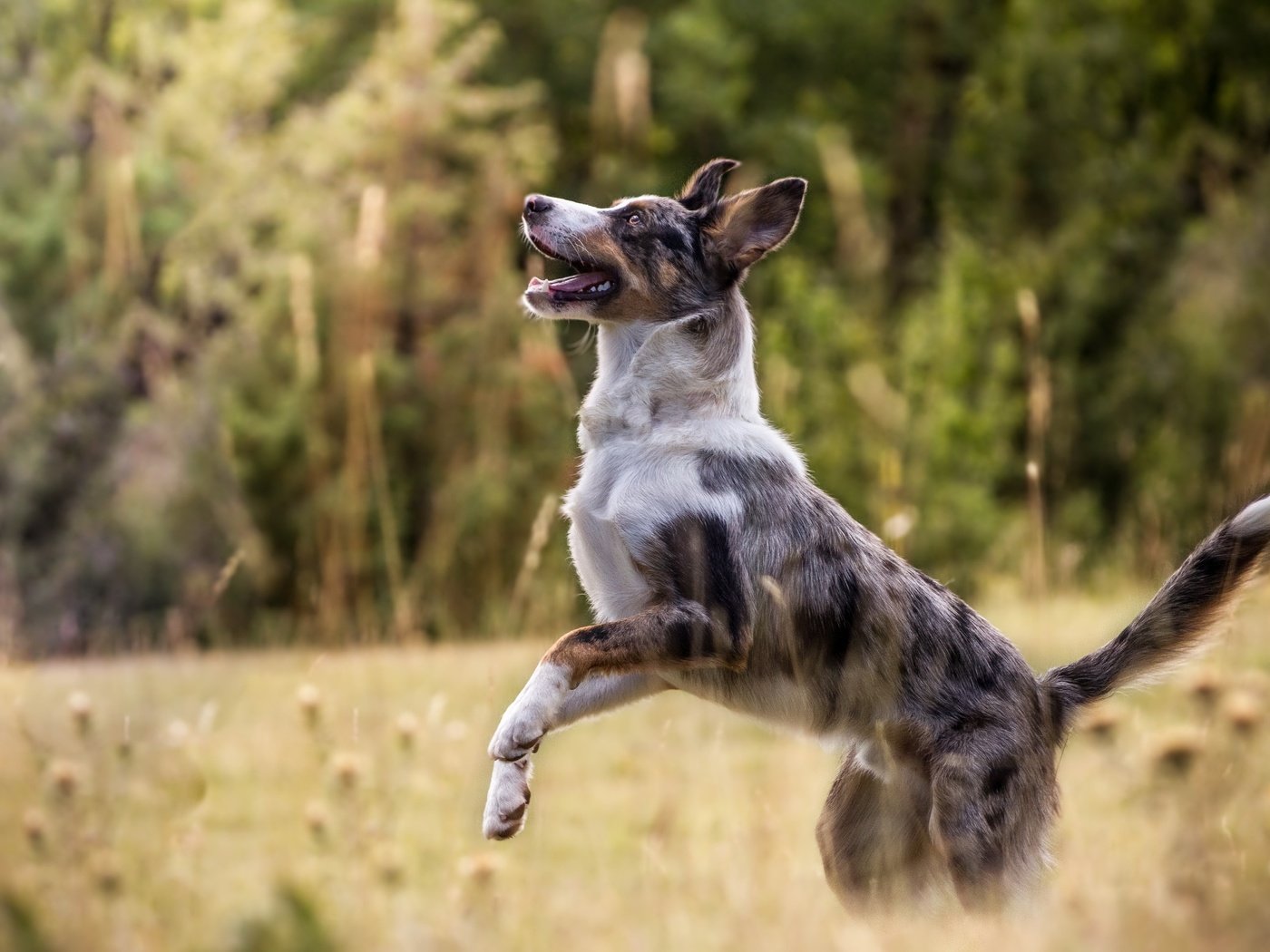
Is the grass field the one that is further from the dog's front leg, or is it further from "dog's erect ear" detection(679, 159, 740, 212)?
"dog's erect ear" detection(679, 159, 740, 212)

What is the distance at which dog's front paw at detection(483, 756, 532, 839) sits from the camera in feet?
11.8

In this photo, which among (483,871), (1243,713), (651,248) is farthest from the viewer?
(651,248)

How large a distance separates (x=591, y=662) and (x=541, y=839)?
1.35 meters

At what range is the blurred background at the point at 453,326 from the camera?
1386 cm

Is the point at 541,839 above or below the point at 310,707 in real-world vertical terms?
below

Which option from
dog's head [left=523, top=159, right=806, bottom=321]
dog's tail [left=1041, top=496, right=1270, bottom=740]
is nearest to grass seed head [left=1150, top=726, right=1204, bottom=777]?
dog's tail [left=1041, top=496, right=1270, bottom=740]

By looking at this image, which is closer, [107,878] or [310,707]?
[107,878]

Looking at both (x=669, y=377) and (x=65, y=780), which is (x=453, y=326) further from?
(x=65, y=780)

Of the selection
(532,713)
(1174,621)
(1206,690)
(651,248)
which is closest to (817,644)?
(532,713)

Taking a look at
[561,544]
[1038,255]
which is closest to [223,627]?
[561,544]

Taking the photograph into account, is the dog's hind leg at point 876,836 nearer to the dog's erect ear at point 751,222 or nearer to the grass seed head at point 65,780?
the dog's erect ear at point 751,222

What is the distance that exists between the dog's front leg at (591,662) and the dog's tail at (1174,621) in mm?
881

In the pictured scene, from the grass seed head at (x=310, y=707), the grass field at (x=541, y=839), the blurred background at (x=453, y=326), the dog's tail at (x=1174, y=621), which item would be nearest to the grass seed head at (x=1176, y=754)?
the grass field at (x=541, y=839)

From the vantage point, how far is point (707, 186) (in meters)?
4.59
